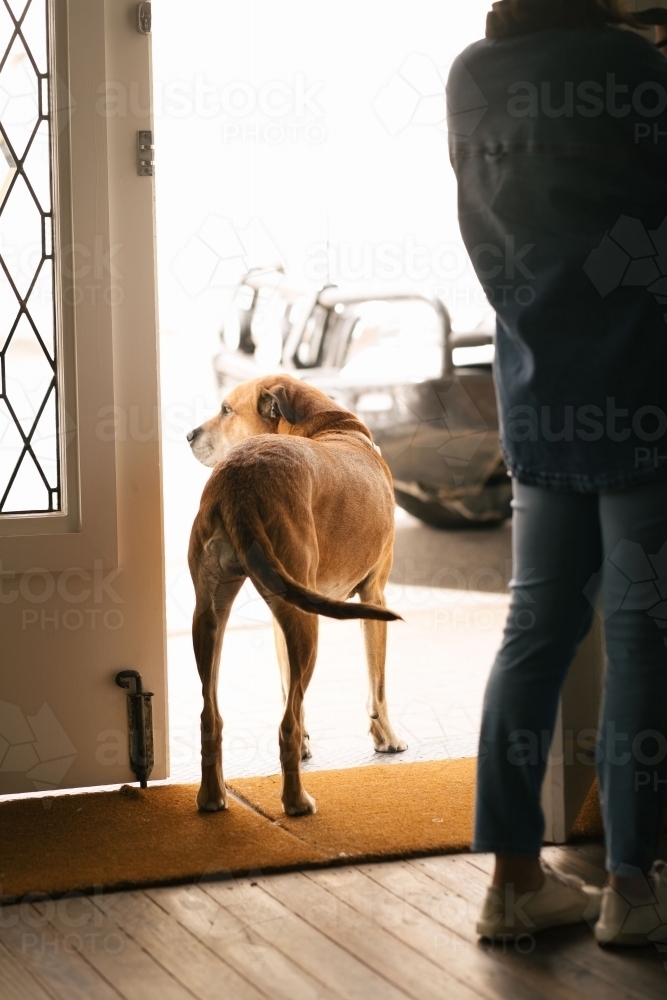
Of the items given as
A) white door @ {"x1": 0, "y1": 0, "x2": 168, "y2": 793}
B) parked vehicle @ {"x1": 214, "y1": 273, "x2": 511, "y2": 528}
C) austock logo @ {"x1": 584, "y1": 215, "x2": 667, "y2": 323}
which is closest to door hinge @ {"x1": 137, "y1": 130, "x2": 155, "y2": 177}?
white door @ {"x1": 0, "y1": 0, "x2": 168, "y2": 793}

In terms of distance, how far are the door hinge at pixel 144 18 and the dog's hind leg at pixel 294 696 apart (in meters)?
1.16

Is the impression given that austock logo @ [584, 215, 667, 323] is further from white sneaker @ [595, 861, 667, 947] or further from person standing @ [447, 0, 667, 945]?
white sneaker @ [595, 861, 667, 947]

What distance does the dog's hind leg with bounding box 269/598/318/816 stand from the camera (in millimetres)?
1978

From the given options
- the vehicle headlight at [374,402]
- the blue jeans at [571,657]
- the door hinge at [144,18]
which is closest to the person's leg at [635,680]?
the blue jeans at [571,657]

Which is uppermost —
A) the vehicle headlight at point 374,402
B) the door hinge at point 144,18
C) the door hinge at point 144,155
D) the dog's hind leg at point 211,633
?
the door hinge at point 144,18

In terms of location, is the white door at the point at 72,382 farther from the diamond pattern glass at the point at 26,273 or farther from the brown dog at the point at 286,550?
the brown dog at the point at 286,550

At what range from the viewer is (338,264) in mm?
6328

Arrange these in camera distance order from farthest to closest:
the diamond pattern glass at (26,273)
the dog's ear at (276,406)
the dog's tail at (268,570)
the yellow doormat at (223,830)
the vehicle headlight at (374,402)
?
the vehicle headlight at (374,402) < the dog's ear at (276,406) < the diamond pattern glass at (26,273) < the dog's tail at (268,570) < the yellow doormat at (223,830)

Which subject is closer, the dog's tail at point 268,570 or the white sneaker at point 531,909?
the white sneaker at point 531,909

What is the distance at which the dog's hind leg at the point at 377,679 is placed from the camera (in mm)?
2471

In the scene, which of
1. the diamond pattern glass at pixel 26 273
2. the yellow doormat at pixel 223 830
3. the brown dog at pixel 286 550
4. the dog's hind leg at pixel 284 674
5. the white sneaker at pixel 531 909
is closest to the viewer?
the white sneaker at pixel 531 909

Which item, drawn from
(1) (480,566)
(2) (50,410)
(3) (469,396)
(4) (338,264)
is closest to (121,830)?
(2) (50,410)

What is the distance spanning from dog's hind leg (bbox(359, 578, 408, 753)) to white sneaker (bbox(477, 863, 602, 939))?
39.8 inches

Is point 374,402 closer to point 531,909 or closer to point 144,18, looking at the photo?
point 144,18
